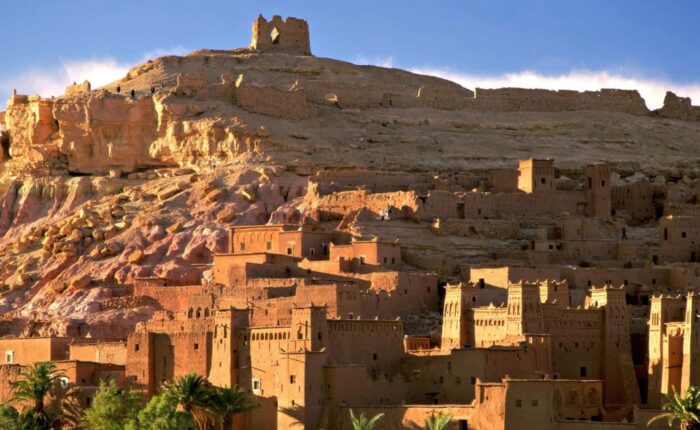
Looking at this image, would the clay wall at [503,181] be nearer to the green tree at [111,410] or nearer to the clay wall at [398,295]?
the clay wall at [398,295]

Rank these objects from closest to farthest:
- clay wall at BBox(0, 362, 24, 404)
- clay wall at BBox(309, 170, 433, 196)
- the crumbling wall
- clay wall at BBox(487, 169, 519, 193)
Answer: clay wall at BBox(0, 362, 24, 404), clay wall at BBox(487, 169, 519, 193), clay wall at BBox(309, 170, 433, 196), the crumbling wall

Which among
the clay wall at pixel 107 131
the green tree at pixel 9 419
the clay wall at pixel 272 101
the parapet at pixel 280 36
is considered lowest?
the green tree at pixel 9 419

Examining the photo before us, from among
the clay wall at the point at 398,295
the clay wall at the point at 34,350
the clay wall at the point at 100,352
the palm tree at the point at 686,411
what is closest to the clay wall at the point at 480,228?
the clay wall at the point at 398,295

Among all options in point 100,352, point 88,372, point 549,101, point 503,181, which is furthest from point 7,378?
point 549,101

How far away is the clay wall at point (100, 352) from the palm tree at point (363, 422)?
10920 millimetres

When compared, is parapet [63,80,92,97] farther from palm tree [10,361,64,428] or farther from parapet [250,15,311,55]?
palm tree [10,361,64,428]

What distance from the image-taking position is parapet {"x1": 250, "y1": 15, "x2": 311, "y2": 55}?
102875 millimetres

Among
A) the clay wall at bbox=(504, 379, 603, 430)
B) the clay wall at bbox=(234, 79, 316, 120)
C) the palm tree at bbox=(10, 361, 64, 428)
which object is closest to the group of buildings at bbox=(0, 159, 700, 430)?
the clay wall at bbox=(504, 379, 603, 430)

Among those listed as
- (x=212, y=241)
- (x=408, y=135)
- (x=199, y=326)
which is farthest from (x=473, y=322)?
(x=408, y=135)

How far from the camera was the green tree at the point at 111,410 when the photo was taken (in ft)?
220

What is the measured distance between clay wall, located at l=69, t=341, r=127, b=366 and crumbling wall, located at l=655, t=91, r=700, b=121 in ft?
109

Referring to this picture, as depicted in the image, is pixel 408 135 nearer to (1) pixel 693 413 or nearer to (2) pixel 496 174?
(2) pixel 496 174

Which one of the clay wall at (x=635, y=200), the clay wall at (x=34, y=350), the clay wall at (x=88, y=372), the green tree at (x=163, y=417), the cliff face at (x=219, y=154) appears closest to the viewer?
the green tree at (x=163, y=417)

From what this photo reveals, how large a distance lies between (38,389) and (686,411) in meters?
20.0
